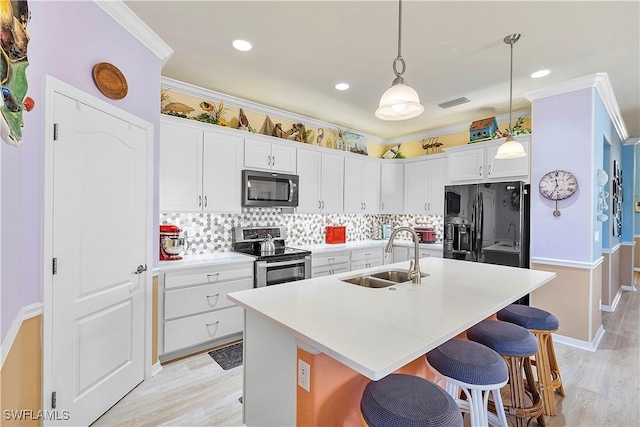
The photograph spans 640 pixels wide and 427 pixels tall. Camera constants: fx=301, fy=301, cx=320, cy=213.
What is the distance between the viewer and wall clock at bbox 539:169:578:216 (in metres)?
3.13

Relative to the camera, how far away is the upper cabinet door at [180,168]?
294cm

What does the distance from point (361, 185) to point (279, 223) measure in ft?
4.99

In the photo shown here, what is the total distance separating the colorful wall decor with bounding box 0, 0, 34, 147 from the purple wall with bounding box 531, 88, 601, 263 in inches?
168

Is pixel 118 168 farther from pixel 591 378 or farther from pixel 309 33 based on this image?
pixel 591 378

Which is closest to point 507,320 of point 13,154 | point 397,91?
point 397,91

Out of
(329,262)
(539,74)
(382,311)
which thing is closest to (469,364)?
(382,311)

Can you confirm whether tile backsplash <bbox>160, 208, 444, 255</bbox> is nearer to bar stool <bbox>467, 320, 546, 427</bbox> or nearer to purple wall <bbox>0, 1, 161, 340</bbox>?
purple wall <bbox>0, 1, 161, 340</bbox>

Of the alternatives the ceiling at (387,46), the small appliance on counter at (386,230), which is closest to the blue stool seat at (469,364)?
the ceiling at (387,46)

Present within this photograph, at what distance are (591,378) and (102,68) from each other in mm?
4484

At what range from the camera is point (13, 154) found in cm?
141

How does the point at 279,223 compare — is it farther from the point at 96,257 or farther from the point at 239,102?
the point at 96,257

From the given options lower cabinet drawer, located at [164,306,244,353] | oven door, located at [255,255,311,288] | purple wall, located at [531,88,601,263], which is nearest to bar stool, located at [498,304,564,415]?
purple wall, located at [531,88,601,263]

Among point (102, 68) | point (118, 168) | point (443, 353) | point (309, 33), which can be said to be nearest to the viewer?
point (443, 353)

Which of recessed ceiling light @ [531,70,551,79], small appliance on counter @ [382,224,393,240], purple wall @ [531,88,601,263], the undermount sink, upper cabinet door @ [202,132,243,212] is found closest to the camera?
the undermount sink
